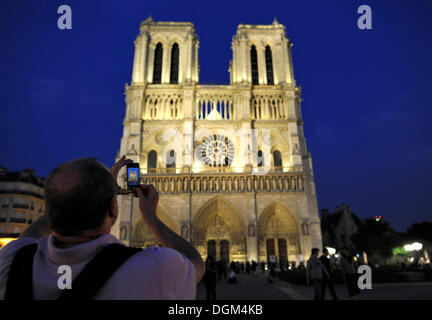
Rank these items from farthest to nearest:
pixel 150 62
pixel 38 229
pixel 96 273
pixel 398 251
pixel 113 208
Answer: pixel 150 62, pixel 398 251, pixel 38 229, pixel 113 208, pixel 96 273

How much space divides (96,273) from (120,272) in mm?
73

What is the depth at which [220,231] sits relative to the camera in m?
24.0

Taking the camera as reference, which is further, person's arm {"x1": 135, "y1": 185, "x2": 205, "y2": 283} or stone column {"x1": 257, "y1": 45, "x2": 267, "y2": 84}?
stone column {"x1": 257, "y1": 45, "x2": 267, "y2": 84}

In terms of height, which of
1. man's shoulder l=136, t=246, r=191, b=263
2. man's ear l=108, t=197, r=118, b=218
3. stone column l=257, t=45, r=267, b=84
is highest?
stone column l=257, t=45, r=267, b=84

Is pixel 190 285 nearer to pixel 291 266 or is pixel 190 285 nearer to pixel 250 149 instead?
pixel 291 266

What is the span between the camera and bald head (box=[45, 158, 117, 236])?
1076mm

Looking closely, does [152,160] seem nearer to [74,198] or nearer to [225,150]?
[225,150]

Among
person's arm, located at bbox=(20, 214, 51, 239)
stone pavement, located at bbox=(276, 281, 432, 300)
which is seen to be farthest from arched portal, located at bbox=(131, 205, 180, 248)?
person's arm, located at bbox=(20, 214, 51, 239)

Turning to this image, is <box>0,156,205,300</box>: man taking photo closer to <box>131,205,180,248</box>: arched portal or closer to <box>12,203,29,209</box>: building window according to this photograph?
<box>131,205,180,248</box>: arched portal

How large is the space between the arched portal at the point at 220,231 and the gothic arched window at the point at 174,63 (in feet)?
42.7

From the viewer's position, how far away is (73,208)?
3.53 feet

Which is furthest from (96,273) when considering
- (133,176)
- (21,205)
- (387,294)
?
(21,205)

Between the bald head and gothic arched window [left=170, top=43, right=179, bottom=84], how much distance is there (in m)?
28.9

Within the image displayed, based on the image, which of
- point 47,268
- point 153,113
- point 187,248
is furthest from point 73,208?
point 153,113
